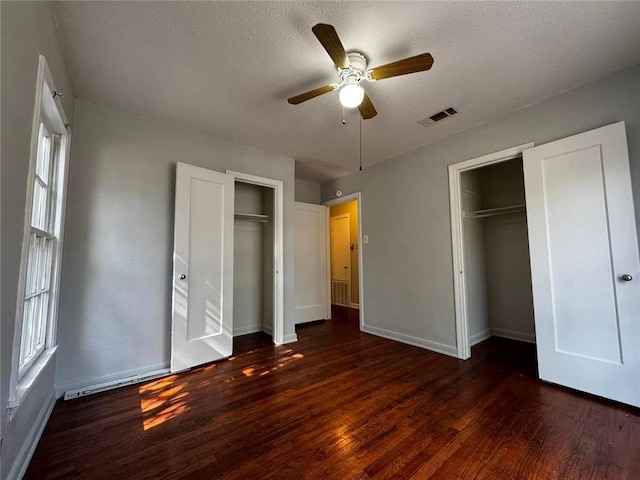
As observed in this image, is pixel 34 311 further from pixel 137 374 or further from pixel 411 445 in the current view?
pixel 411 445

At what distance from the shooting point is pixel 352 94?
6.21 feet

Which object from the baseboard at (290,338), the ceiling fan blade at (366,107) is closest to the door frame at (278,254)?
the baseboard at (290,338)

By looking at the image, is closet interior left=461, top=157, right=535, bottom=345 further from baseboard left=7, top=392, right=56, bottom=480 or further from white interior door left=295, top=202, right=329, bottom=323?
baseboard left=7, top=392, right=56, bottom=480

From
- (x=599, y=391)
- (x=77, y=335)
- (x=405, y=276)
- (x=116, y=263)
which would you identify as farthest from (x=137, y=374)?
(x=599, y=391)

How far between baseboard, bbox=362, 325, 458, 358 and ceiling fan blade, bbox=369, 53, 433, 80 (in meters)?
2.86

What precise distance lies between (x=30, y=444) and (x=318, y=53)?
3.07 metres

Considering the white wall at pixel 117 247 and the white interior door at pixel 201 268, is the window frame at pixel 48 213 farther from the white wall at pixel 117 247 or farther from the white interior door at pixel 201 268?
the white interior door at pixel 201 268

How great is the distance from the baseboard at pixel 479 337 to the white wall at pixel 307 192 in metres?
3.31

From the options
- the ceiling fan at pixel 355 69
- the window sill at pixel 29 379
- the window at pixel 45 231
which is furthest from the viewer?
the window at pixel 45 231

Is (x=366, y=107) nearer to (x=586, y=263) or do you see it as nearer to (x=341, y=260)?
(x=586, y=263)

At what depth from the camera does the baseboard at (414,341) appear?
3.13 metres

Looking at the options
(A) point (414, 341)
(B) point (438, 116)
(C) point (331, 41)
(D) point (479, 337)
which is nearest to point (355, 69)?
(C) point (331, 41)

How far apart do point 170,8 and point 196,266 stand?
7.09 feet

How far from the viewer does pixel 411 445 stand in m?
1.64
